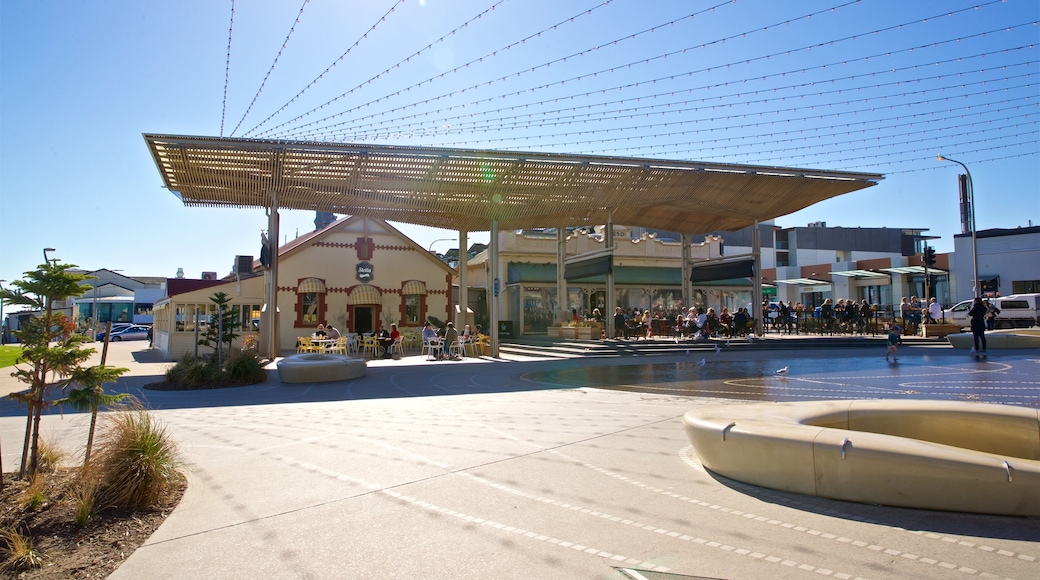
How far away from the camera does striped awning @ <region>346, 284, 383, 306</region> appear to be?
28.4 metres

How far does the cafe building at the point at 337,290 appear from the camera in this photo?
86.4 ft

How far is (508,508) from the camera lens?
4992 mm

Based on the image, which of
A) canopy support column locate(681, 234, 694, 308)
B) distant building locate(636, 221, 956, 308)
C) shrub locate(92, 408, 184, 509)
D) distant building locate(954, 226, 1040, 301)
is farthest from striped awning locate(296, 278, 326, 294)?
distant building locate(954, 226, 1040, 301)

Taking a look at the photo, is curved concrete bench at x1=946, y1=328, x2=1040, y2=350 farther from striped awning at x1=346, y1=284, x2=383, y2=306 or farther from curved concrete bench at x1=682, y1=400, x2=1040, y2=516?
Result: striped awning at x1=346, y1=284, x2=383, y2=306

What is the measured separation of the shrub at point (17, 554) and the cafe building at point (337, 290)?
74.7 ft

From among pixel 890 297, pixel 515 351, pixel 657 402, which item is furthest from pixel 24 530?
pixel 890 297

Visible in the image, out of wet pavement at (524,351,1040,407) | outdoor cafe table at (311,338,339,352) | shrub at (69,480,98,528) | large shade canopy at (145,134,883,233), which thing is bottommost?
wet pavement at (524,351,1040,407)

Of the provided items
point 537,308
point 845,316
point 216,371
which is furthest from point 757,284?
point 216,371

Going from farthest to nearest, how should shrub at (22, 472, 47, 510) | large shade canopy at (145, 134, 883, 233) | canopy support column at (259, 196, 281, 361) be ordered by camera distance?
canopy support column at (259, 196, 281, 361) < large shade canopy at (145, 134, 883, 233) < shrub at (22, 472, 47, 510)

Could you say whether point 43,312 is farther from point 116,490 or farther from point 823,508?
point 823,508

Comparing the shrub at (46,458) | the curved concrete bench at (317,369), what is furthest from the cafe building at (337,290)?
the shrub at (46,458)

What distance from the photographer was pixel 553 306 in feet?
107

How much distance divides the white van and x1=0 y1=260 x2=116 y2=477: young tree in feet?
117

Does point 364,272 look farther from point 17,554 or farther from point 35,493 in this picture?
point 17,554
